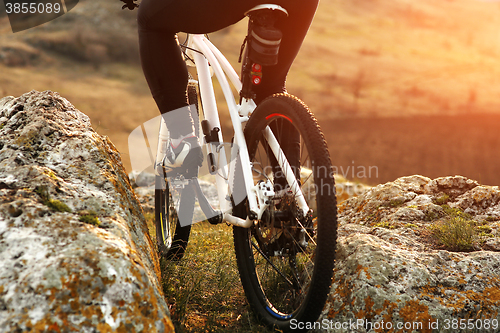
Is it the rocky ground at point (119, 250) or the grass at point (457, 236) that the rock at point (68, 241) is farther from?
the grass at point (457, 236)

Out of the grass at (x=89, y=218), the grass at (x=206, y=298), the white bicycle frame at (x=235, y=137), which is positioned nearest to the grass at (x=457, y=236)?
the white bicycle frame at (x=235, y=137)

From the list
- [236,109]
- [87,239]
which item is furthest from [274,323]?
[236,109]

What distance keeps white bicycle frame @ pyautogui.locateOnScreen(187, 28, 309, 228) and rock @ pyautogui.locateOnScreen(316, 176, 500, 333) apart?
0.54m

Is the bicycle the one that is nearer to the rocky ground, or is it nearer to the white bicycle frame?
the white bicycle frame

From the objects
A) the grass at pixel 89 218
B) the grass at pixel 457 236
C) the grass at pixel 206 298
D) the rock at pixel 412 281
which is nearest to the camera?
the grass at pixel 89 218

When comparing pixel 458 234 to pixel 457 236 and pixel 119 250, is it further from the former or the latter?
pixel 119 250

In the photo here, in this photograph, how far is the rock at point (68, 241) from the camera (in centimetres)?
131


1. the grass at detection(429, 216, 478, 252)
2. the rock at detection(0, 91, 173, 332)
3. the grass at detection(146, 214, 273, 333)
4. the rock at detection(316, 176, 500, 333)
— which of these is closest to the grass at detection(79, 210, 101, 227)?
the rock at detection(0, 91, 173, 332)

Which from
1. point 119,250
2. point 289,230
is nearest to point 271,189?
point 289,230

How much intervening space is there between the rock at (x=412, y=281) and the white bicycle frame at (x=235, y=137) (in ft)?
1.76

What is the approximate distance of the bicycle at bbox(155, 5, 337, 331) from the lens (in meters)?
1.71

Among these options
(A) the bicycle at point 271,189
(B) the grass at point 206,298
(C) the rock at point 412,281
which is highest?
(A) the bicycle at point 271,189

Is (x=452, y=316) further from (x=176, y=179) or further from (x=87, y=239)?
(x=176, y=179)

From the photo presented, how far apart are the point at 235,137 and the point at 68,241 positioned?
117cm
